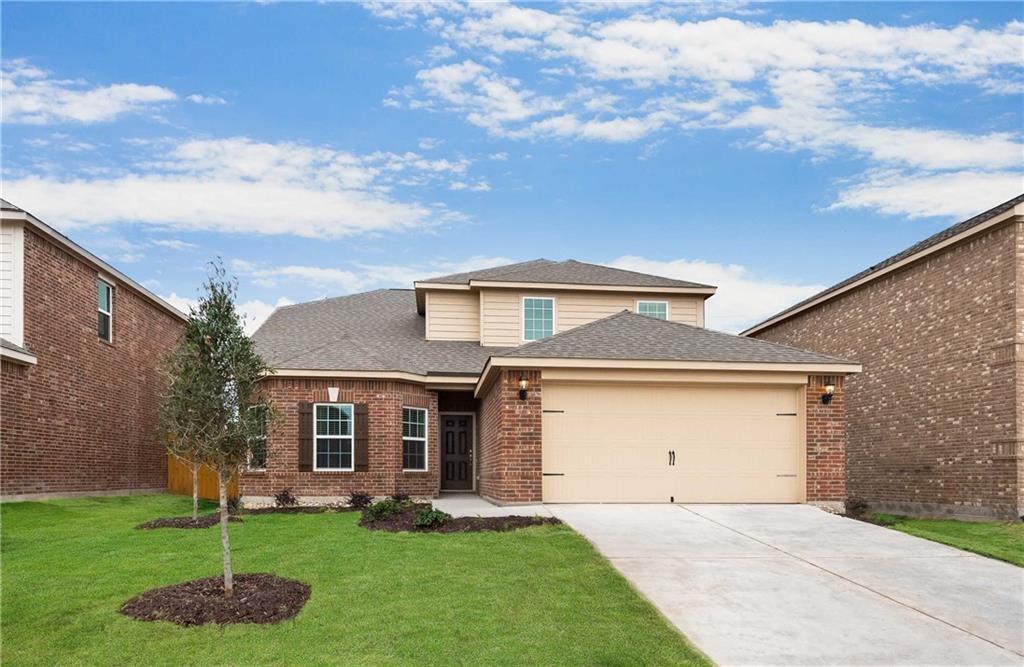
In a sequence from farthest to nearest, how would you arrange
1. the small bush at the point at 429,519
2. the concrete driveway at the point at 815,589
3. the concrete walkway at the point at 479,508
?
the concrete walkway at the point at 479,508
the small bush at the point at 429,519
the concrete driveway at the point at 815,589

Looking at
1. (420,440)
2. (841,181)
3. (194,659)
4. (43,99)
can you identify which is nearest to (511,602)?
(194,659)

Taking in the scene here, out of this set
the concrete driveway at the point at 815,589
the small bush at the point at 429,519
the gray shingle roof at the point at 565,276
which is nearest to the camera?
the concrete driveway at the point at 815,589

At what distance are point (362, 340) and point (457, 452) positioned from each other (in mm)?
3909

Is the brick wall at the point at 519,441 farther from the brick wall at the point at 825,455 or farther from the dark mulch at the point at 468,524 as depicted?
the brick wall at the point at 825,455

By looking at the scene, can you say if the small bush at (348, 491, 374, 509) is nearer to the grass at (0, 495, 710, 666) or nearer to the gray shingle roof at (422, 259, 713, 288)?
the grass at (0, 495, 710, 666)

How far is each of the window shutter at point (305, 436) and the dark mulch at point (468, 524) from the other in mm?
4275

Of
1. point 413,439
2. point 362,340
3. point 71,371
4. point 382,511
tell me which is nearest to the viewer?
point 382,511

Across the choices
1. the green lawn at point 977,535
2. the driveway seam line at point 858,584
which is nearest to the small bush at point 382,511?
the driveway seam line at point 858,584

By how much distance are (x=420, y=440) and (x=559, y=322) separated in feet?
18.6

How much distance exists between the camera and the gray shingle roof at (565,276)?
21.7 m

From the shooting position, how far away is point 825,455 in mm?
14484

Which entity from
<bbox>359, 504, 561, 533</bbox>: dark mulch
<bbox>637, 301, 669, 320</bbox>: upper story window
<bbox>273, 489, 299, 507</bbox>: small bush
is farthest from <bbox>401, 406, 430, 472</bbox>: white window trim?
<bbox>637, 301, 669, 320</bbox>: upper story window

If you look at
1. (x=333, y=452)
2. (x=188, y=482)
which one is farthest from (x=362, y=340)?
(x=188, y=482)

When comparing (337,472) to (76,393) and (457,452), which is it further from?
(76,393)
